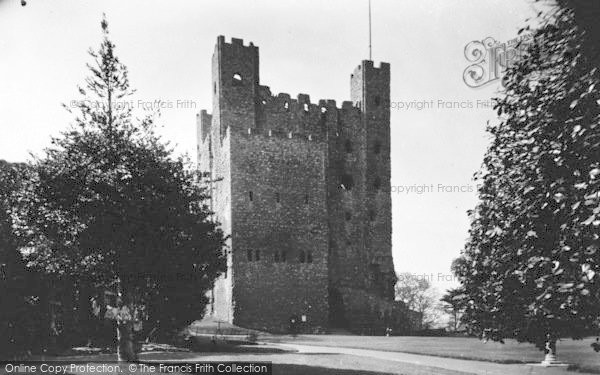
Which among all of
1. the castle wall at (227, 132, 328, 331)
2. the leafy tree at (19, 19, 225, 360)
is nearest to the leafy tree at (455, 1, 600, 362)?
the leafy tree at (19, 19, 225, 360)

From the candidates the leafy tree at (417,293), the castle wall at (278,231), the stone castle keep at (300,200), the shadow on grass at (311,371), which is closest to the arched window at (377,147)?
the stone castle keep at (300,200)

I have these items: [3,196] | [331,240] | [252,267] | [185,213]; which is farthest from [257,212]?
[185,213]

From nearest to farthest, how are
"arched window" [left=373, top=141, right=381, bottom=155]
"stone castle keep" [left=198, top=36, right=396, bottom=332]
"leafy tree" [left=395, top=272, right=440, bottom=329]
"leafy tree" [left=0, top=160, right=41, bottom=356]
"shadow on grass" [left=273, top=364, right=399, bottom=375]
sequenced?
"shadow on grass" [left=273, top=364, right=399, bottom=375]
"leafy tree" [left=0, top=160, right=41, bottom=356]
"stone castle keep" [left=198, top=36, right=396, bottom=332]
"arched window" [left=373, top=141, right=381, bottom=155]
"leafy tree" [left=395, top=272, right=440, bottom=329]

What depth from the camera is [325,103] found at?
54500 mm

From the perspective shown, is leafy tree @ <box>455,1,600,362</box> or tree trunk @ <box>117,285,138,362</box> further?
tree trunk @ <box>117,285,138,362</box>

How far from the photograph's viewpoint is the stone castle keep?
143 feet

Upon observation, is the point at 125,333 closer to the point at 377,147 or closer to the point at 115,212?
the point at 115,212

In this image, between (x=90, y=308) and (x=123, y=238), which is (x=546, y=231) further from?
(x=90, y=308)

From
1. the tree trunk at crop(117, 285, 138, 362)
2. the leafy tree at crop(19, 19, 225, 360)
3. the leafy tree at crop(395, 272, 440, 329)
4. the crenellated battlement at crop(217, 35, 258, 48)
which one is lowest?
the leafy tree at crop(395, 272, 440, 329)

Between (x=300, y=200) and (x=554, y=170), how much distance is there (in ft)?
120

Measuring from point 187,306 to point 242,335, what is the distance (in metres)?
14.4

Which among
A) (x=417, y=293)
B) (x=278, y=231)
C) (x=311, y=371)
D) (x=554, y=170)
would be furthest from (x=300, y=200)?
(x=417, y=293)

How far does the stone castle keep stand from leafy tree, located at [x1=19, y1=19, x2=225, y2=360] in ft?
78.2

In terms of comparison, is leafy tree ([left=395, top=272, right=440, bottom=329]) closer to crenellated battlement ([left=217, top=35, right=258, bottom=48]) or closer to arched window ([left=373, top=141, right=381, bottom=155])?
arched window ([left=373, top=141, right=381, bottom=155])
